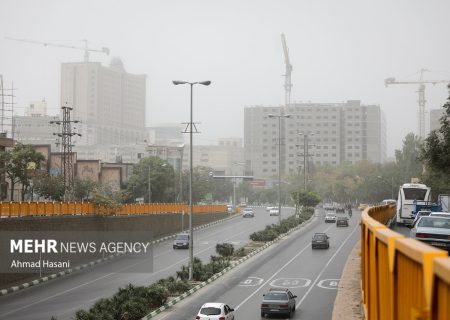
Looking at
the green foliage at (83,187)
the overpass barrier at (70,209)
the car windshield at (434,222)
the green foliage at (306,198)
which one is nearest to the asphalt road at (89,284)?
the overpass barrier at (70,209)

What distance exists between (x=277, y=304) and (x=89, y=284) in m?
19.5

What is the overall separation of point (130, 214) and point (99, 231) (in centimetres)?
1035

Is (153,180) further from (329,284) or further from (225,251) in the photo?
(329,284)

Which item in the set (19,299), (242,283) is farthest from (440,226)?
(19,299)

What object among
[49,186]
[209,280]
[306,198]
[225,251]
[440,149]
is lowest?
[209,280]

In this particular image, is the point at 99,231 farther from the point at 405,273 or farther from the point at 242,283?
the point at 405,273

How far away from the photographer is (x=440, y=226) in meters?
21.1

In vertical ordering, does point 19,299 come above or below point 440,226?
below

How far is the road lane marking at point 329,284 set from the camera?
43.1 m

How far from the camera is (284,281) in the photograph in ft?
152

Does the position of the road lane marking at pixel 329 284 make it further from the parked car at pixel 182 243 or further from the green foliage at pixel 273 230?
the green foliage at pixel 273 230

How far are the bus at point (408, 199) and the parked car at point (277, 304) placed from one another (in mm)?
19255

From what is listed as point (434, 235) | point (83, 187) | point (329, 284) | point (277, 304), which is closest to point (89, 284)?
point (329, 284)

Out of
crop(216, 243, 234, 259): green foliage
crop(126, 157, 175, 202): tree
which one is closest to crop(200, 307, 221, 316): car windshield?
crop(216, 243, 234, 259): green foliage
